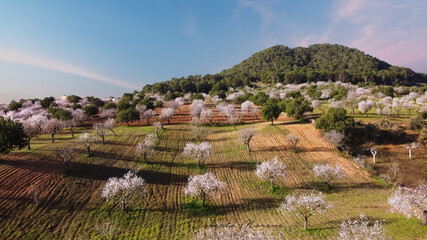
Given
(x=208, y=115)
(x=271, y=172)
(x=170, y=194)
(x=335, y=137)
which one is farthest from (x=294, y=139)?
(x=208, y=115)

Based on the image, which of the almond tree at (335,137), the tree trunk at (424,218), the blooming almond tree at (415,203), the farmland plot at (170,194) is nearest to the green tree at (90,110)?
the farmland plot at (170,194)

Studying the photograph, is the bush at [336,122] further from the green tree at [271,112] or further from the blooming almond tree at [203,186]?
the blooming almond tree at [203,186]

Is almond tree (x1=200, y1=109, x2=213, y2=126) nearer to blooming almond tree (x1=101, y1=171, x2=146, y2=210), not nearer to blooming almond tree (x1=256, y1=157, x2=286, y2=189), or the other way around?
blooming almond tree (x1=256, y1=157, x2=286, y2=189)

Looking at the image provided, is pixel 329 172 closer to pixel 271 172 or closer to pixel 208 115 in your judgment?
pixel 271 172

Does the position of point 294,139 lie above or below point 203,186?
above

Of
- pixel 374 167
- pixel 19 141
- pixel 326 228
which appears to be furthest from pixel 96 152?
pixel 374 167
